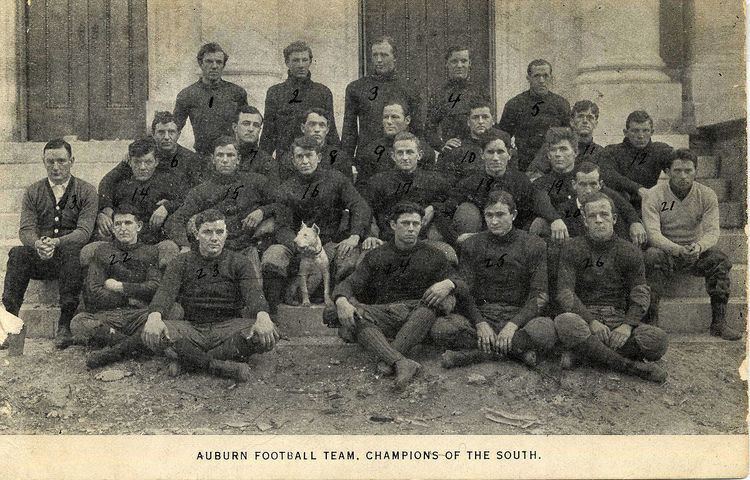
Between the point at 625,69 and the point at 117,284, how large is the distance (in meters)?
3.33

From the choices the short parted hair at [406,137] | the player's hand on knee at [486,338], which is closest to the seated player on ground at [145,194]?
the short parted hair at [406,137]

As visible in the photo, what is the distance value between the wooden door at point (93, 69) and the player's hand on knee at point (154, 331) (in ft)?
7.24

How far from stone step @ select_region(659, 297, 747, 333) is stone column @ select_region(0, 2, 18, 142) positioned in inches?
150

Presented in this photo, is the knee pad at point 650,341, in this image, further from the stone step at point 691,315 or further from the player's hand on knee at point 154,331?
the player's hand on knee at point 154,331

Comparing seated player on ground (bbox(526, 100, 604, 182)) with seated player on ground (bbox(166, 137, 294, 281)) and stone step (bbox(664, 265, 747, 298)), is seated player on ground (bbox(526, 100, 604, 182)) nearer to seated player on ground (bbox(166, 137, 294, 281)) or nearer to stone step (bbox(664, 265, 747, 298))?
stone step (bbox(664, 265, 747, 298))

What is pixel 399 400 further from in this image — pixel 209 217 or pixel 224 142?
pixel 224 142

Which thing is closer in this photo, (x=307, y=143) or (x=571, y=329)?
(x=571, y=329)

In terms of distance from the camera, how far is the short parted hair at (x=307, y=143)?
172 inches

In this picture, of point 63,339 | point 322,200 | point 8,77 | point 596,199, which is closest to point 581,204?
point 596,199

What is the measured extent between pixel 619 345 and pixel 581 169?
3.01 ft

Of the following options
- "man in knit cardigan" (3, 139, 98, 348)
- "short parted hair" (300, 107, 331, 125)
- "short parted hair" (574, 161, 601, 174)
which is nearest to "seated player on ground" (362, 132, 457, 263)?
"short parted hair" (300, 107, 331, 125)

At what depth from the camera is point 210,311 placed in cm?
402

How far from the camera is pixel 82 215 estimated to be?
14.4 ft

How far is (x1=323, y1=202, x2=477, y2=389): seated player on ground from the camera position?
3922mm
